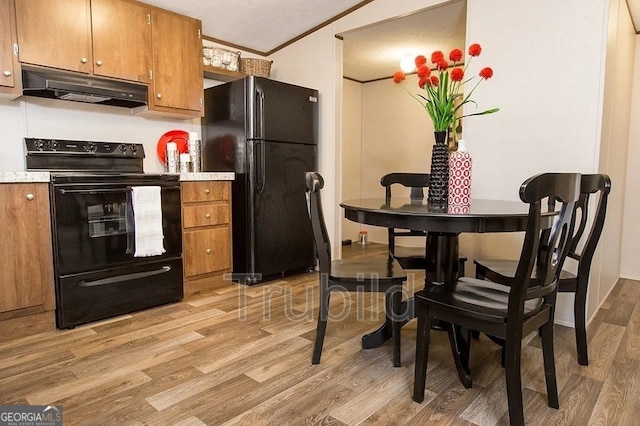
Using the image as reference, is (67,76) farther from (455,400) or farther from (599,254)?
(599,254)

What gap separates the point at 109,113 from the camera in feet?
10.3

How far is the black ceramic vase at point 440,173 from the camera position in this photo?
2.05m

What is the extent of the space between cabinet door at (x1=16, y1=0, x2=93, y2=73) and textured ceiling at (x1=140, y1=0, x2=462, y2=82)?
0.56 m

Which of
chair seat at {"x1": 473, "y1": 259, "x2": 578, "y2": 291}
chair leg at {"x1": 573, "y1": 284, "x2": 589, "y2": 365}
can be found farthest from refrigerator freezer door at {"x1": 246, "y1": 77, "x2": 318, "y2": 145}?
chair leg at {"x1": 573, "y1": 284, "x2": 589, "y2": 365}

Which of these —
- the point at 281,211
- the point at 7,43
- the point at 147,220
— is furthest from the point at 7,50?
the point at 281,211

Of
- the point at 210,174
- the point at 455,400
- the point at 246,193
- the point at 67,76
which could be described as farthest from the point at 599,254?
the point at 67,76

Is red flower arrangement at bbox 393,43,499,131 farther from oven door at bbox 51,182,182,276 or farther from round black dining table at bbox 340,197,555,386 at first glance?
oven door at bbox 51,182,182,276

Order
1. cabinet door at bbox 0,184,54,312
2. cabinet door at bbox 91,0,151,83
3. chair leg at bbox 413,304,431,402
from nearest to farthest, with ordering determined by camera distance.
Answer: chair leg at bbox 413,304,431,402 < cabinet door at bbox 0,184,54,312 < cabinet door at bbox 91,0,151,83

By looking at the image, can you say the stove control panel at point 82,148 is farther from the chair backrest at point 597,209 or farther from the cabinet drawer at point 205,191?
the chair backrest at point 597,209

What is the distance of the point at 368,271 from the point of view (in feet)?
6.67

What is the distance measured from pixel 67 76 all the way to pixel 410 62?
278 cm

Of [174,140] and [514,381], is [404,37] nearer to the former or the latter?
[174,140]

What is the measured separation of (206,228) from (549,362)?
2474 mm

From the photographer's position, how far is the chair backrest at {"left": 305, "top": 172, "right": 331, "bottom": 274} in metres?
1.92
